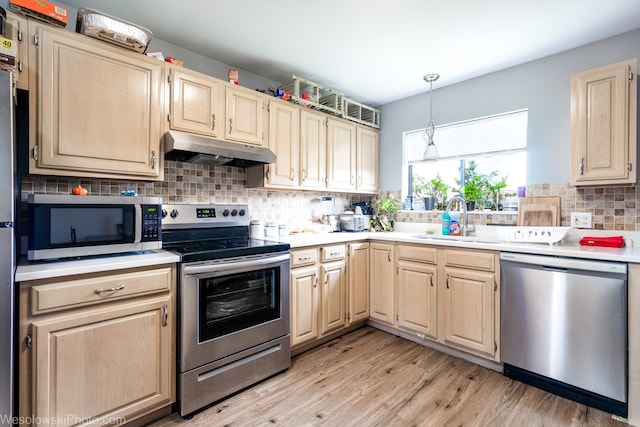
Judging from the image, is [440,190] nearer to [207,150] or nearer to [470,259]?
[470,259]

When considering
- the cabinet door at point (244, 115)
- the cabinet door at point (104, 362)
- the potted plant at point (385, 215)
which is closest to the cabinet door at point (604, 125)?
the potted plant at point (385, 215)

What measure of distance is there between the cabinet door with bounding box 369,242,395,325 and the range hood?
1.30m

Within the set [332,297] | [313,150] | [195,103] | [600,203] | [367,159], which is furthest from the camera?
[367,159]

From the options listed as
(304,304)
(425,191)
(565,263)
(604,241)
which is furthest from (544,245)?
(304,304)

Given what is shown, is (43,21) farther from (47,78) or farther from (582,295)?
(582,295)

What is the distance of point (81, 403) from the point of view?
1412mm

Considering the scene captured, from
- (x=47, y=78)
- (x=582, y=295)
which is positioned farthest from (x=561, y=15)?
(x=47, y=78)

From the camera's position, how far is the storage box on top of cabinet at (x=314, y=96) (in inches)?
111

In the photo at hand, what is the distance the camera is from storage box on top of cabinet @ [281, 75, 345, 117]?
9.26ft

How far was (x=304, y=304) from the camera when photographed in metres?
2.40

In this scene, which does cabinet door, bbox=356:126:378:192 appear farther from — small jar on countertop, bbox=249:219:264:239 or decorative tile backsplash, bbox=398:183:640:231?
decorative tile backsplash, bbox=398:183:640:231

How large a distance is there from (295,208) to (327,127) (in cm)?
89

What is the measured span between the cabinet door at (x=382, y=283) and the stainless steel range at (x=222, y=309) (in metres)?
1.05

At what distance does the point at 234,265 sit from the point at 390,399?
127 centimetres
